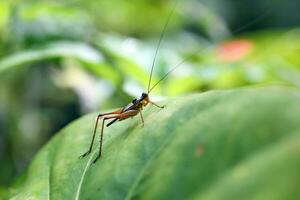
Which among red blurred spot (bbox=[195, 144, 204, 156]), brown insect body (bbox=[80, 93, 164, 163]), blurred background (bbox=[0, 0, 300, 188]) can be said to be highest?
blurred background (bbox=[0, 0, 300, 188])

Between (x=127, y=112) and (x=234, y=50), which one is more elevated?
(x=234, y=50)

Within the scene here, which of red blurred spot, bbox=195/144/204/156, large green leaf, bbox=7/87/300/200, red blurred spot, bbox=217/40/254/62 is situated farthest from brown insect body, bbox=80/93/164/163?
red blurred spot, bbox=217/40/254/62

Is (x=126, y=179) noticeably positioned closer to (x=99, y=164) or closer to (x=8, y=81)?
(x=99, y=164)

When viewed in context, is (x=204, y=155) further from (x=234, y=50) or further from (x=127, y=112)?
(x=234, y=50)

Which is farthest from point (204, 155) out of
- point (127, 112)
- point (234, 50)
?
point (234, 50)

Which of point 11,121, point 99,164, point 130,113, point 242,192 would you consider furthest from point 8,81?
point 242,192

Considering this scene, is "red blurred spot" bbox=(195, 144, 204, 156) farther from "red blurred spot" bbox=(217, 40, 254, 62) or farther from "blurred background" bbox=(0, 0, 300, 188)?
"red blurred spot" bbox=(217, 40, 254, 62)
